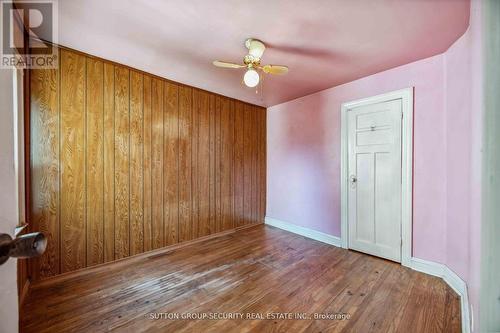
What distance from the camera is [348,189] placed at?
2.94 metres

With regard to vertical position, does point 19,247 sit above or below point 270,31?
below

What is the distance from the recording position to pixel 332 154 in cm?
314

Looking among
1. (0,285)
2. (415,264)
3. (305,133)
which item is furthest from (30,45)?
(415,264)

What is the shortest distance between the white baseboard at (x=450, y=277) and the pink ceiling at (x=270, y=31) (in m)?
2.31

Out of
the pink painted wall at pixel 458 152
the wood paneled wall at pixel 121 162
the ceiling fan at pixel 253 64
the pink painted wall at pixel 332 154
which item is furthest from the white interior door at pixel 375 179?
the wood paneled wall at pixel 121 162

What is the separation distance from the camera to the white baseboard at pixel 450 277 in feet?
5.26

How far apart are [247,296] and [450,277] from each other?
2.08 meters

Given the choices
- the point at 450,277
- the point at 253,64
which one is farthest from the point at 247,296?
the point at 253,64

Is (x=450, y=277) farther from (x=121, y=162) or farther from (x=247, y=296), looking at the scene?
(x=121, y=162)

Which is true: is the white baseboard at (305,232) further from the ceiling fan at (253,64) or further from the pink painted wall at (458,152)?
the ceiling fan at (253,64)

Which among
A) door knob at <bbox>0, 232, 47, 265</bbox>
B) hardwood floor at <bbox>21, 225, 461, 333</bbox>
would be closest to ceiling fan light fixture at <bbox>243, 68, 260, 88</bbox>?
door knob at <bbox>0, 232, 47, 265</bbox>

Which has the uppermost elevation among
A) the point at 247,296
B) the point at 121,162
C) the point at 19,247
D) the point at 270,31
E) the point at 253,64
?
the point at 270,31

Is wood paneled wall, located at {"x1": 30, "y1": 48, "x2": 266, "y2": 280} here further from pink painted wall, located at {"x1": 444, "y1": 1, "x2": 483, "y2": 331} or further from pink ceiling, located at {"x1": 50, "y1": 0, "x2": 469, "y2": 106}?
pink painted wall, located at {"x1": 444, "y1": 1, "x2": 483, "y2": 331}

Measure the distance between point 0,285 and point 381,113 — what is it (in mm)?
3339
